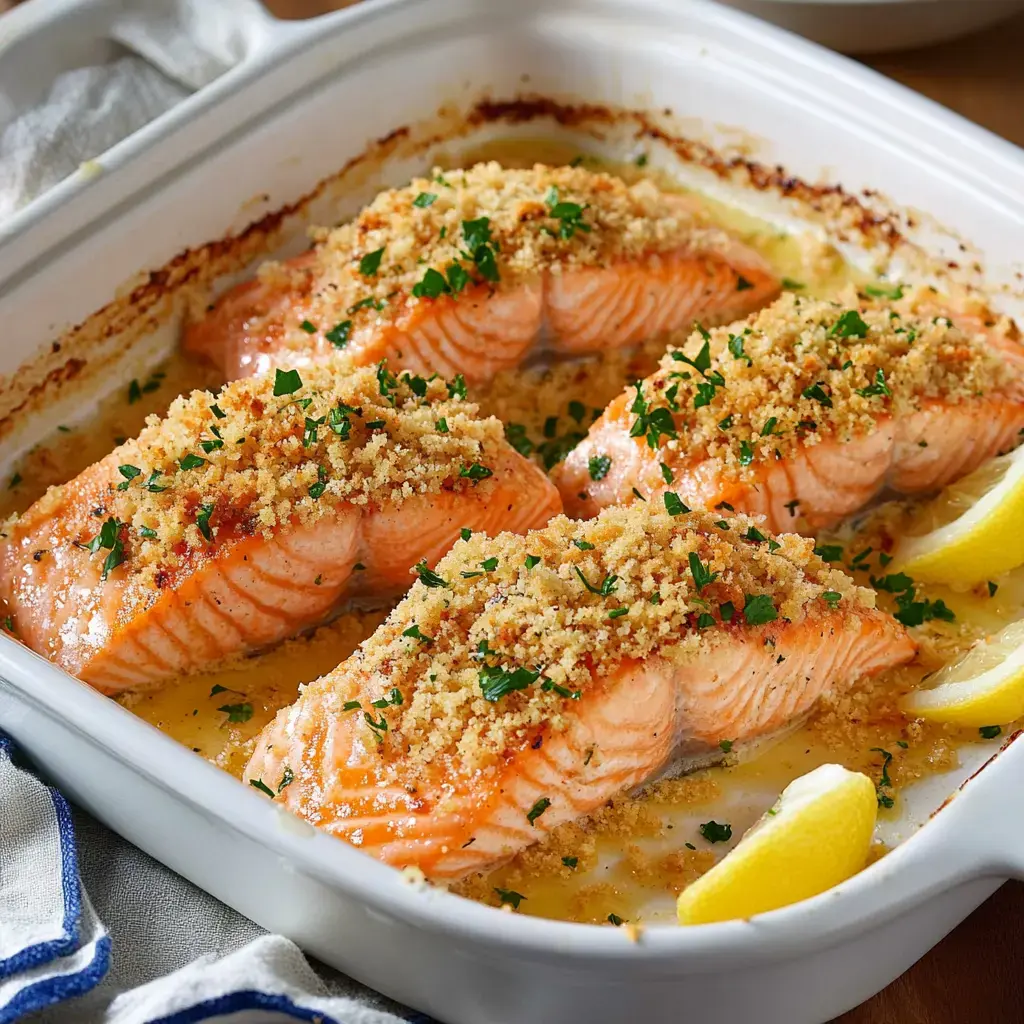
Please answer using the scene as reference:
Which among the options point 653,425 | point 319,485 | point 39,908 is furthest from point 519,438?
point 39,908

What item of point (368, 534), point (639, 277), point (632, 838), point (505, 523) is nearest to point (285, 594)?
point (368, 534)

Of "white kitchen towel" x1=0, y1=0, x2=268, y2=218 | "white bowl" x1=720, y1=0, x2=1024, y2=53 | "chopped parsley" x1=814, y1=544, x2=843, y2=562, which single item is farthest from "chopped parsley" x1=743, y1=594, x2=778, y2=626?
"white bowl" x1=720, y1=0, x2=1024, y2=53

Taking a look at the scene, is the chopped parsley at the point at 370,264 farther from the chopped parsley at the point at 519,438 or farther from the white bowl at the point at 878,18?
the white bowl at the point at 878,18

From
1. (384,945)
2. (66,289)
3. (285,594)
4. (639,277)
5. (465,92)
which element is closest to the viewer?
(384,945)

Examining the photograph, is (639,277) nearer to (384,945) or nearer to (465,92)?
(465,92)

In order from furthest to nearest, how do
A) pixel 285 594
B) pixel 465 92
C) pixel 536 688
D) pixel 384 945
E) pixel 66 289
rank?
1. pixel 465 92
2. pixel 66 289
3. pixel 285 594
4. pixel 536 688
5. pixel 384 945

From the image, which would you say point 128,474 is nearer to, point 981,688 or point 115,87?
point 115,87
